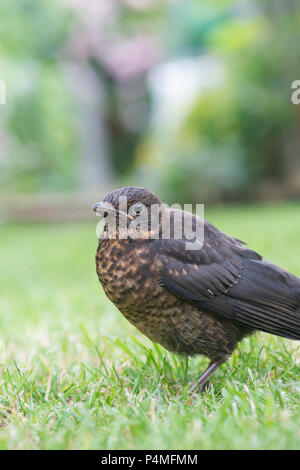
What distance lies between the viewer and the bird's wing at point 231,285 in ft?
7.84

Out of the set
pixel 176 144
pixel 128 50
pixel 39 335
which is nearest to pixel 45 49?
pixel 128 50

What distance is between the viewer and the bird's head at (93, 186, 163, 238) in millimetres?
2410

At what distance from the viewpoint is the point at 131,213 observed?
2.43m

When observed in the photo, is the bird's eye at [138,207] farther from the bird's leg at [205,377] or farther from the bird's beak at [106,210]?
the bird's leg at [205,377]

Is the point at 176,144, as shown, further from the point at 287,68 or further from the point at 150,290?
the point at 150,290

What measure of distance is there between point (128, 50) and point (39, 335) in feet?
42.2

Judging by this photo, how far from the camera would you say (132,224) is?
2.44 m

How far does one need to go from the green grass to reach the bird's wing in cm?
22

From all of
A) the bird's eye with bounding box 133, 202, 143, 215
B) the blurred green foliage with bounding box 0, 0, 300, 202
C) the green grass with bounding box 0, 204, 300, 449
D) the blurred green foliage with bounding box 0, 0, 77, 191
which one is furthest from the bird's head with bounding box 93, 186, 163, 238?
the blurred green foliage with bounding box 0, 0, 77, 191

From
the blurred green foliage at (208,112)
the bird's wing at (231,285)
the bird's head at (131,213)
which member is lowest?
the bird's wing at (231,285)

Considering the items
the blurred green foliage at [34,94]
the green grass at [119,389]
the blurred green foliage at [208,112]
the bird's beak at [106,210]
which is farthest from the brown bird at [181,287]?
the blurred green foliage at [34,94]

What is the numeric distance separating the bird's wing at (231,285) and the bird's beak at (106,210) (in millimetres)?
A: 209

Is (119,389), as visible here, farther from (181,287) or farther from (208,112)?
(208,112)

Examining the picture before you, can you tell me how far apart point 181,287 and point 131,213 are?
0.36 meters
